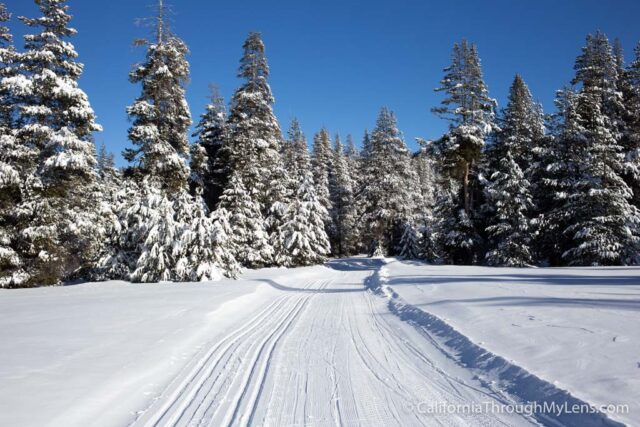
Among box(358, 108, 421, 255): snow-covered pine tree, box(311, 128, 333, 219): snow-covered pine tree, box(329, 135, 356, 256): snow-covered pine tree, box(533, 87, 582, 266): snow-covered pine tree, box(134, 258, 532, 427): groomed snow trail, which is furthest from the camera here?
box(329, 135, 356, 256): snow-covered pine tree

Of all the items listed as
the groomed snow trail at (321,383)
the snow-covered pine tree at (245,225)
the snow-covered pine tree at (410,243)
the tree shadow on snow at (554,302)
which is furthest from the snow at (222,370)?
the snow-covered pine tree at (410,243)

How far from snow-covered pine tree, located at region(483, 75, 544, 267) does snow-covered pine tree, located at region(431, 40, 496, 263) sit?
137cm

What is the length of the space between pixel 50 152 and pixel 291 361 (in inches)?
665

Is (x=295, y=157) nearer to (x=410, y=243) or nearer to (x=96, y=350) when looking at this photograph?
(x=410, y=243)

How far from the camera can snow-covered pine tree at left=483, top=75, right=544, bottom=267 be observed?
22812 mm

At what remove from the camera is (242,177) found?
2802 centimetres

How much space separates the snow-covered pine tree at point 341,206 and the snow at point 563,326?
35.6 meters

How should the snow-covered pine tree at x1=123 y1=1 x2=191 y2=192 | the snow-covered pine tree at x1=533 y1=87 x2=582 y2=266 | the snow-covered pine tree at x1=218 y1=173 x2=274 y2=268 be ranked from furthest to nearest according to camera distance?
the snow-covered pine tree at x1=218 y1=173 x2=274 y2=268
the snow-covered pine tree at x1=533 y1=87 x2=582 y2=266
the snow-covered pine tree at x1=123 y1=1 x2=191 y2=192

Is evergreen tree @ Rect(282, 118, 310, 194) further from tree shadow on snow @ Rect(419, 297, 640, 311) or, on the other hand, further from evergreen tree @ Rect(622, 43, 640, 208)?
tree shadow on snow @ Rect(419, 297, 640, 311)

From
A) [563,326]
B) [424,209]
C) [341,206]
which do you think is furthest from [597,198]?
[341,206]

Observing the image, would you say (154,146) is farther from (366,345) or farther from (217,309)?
(366,345)

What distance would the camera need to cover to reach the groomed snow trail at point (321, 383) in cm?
396

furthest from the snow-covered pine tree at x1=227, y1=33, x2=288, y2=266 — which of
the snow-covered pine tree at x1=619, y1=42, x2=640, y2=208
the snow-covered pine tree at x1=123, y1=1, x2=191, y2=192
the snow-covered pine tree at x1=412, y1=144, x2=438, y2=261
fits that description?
the snow-covered pine tree at x1=619, y1=42, x2=640, y2=208

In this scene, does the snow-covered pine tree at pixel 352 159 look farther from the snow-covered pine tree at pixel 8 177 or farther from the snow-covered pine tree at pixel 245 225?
the snow-covered pine tree at pixel 8 177
